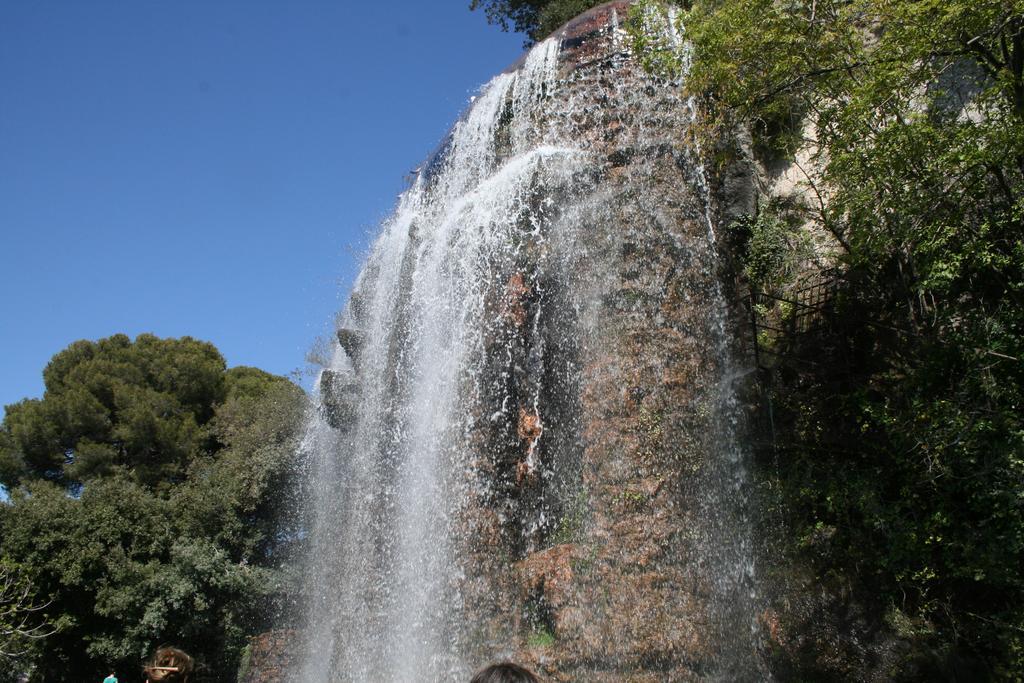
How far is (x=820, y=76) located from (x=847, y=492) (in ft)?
14.5

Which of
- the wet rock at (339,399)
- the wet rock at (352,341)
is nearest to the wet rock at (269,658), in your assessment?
the wet rock at (339,399)

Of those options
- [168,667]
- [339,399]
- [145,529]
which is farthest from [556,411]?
[145,529]

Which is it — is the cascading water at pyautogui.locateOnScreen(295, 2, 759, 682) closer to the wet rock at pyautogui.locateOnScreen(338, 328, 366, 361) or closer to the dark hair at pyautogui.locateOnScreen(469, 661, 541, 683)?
the wet rock at pyautogui.locateOnScreen(338, 328, 366, 361)

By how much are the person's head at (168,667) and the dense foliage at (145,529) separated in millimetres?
12912

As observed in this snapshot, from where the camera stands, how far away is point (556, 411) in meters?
9.80

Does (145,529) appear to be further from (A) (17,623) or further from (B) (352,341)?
(B) (352,341)

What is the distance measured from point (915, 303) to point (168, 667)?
28.6ft

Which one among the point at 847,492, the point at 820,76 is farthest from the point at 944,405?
the point at 820,76

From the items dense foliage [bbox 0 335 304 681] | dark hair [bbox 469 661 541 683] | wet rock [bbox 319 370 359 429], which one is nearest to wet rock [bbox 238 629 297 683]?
dense foliage [bbox 0 335 304 681]

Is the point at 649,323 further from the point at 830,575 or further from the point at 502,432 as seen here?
the point at 830,575

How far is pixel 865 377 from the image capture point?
9750 mm

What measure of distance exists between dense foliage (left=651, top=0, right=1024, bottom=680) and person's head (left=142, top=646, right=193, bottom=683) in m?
6.62

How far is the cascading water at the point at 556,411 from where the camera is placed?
844cm

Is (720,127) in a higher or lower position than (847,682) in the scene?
higher
